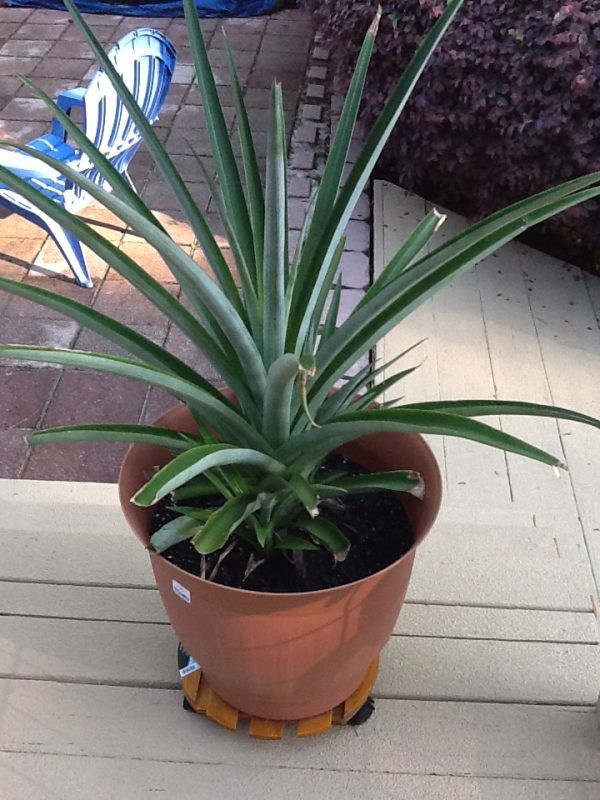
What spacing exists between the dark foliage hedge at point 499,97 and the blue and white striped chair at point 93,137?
843 millimetres

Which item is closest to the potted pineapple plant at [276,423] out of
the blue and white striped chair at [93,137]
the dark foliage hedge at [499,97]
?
the blue and white striped chair at [93,137]

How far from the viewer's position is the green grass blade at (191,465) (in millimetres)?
931

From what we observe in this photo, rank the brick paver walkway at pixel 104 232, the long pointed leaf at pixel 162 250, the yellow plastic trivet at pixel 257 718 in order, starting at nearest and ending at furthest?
the long pointed leaf at pixel 162 250
the yellow plastic trivet at pixel 257 718
the brick paver walkway at pixel 104 232

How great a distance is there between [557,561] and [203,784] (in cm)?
90

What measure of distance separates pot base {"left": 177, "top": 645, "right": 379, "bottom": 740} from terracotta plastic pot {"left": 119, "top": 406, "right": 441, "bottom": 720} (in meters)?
0.02

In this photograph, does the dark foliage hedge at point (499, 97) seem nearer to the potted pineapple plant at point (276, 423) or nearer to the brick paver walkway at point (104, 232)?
the brick paver walkway at point (104, 232)

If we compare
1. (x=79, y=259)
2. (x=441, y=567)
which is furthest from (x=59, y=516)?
(x=79, y=259)

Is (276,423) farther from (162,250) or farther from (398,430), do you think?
(162,250)

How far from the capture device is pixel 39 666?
1.62 meters

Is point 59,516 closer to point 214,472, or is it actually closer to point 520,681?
point 214,472

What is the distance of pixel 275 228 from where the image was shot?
1.00 m

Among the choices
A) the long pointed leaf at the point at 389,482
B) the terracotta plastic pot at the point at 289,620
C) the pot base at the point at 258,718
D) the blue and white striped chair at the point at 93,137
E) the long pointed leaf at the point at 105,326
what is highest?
the blue and white striped chair at the point at 93,137

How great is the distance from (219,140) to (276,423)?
415mm

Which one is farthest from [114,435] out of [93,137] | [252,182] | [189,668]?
[93,137]
